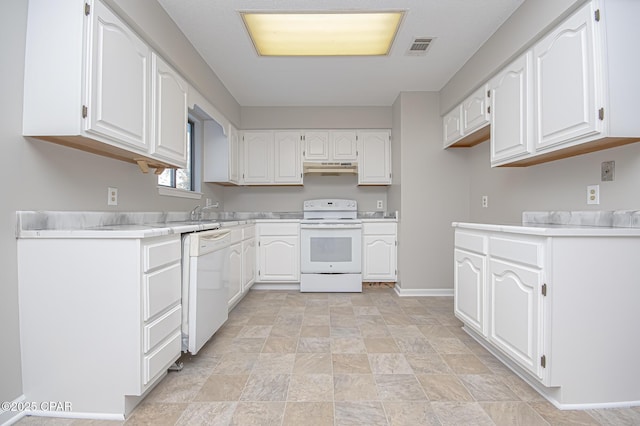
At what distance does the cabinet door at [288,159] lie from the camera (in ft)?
13.6

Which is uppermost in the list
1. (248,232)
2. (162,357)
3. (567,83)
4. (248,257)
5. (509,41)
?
(509,41)

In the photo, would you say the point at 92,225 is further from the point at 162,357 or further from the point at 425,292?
the point at 425,292

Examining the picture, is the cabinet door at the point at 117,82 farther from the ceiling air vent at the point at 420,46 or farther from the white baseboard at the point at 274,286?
the white baseboard at the point at 274,286

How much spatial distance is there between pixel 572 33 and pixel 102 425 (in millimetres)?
3012

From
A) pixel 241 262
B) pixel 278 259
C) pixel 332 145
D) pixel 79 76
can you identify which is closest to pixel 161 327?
pixel 79 76

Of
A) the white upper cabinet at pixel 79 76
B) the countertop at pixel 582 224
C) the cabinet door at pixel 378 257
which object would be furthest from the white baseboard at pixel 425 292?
the white upper cabinet at pixel 79 76

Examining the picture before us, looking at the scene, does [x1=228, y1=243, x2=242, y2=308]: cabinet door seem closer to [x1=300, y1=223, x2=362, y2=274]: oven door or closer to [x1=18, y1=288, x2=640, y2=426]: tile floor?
[x1=18, y1=288, x2=640, y2=426]: tile floor

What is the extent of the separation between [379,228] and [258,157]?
1841 millimetres

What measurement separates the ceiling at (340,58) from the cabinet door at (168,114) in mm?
418

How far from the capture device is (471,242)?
2260 millimetres

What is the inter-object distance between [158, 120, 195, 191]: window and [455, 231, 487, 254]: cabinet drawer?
232 centimetres

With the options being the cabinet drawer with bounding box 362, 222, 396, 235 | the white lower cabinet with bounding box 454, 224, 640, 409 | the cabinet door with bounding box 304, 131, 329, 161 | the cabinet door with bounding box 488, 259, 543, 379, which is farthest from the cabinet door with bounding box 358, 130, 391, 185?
the white lower cabinet with bounding box 454, 224, 640, 409

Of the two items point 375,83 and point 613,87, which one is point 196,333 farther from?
point 375,83

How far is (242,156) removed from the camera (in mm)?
4137
